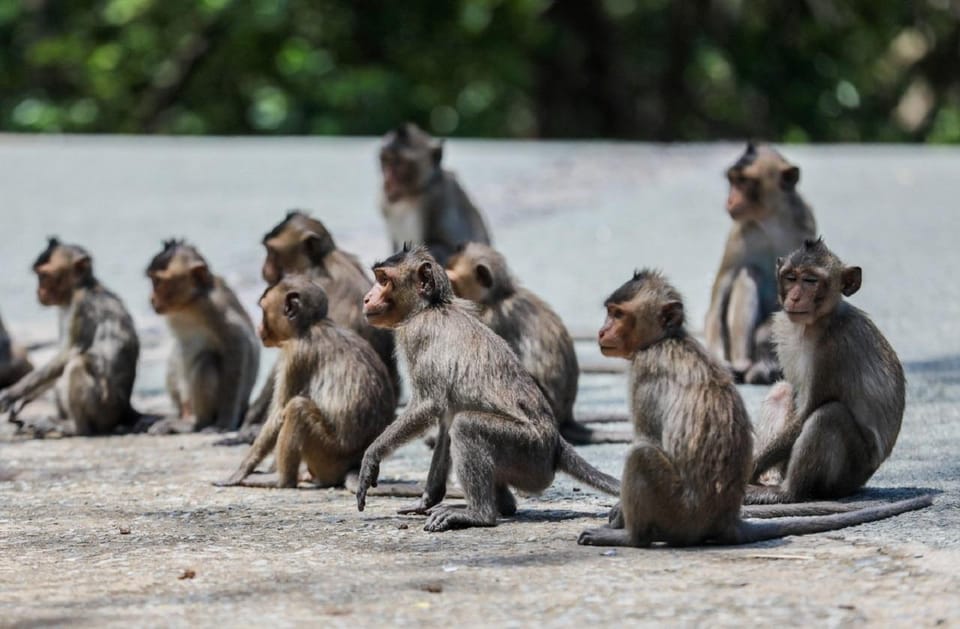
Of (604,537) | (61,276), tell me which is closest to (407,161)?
(61,276)

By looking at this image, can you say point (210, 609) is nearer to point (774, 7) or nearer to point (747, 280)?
point (747, 280)

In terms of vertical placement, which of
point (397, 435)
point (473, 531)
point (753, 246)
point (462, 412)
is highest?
point (753, 246)

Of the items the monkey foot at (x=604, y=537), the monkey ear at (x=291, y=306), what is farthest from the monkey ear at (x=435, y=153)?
the monkey foot at (x=604, y=537)

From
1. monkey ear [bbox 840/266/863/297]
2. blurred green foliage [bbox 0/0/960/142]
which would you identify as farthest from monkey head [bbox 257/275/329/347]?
blurred green foliage [bbox 0/0/960/142]

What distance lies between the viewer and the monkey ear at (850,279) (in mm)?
7184

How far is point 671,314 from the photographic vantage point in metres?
6.58

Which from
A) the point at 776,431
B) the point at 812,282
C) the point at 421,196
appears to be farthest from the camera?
the point at 421,196

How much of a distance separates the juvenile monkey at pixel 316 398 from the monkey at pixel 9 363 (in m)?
3.69

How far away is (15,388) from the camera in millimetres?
10484

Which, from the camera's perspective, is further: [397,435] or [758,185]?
[758,185]

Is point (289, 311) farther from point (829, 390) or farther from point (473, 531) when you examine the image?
point (829, 390)

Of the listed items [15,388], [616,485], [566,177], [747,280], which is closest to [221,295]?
[15,388]

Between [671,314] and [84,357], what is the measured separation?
4.97 m

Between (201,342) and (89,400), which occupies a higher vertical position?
(201,342)
